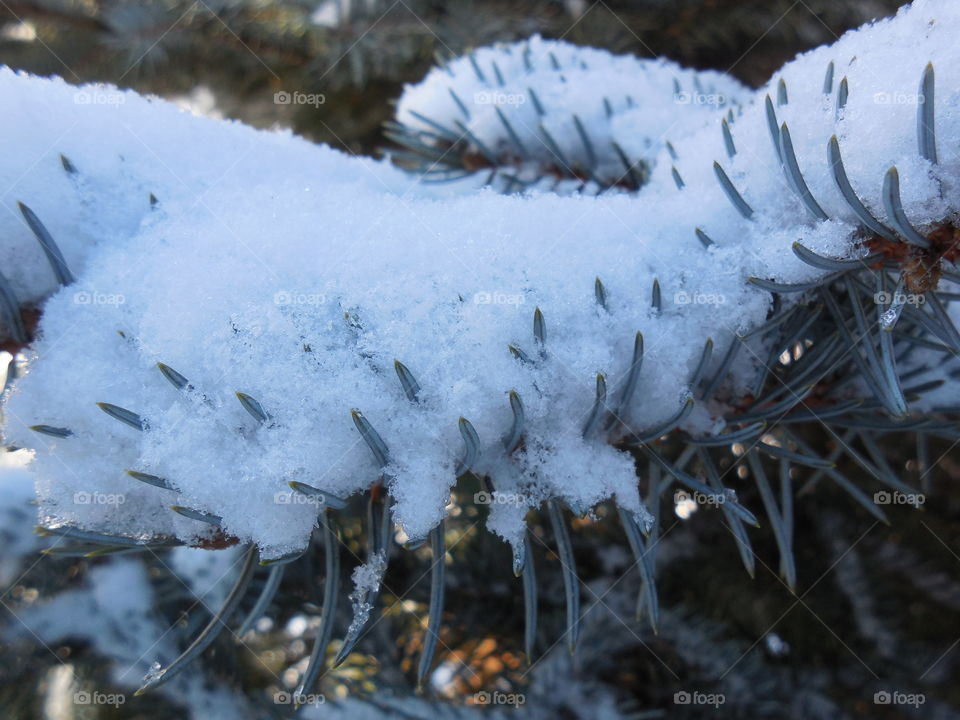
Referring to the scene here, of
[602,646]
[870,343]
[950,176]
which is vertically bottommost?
[602,646]

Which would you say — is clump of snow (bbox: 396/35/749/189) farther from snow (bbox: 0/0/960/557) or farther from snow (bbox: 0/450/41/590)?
snow (bbox: 0/450/41/590)

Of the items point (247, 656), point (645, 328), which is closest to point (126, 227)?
point (645, 328)

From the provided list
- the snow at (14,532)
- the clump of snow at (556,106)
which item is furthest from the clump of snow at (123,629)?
the clump of snow at (556,106)

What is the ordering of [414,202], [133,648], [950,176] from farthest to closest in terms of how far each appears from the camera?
1. [133,648]
2. [414,202]
3. [950,176]

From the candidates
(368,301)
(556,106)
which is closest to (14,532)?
(368,301)

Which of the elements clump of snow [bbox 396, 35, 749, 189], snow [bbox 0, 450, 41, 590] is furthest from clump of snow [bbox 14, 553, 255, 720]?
clump of snow [bbox 396, 35, 749, 189]

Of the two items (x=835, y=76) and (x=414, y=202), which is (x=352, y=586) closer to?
(x=414, y=202)

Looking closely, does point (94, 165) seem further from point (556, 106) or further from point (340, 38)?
point (340, 38)
